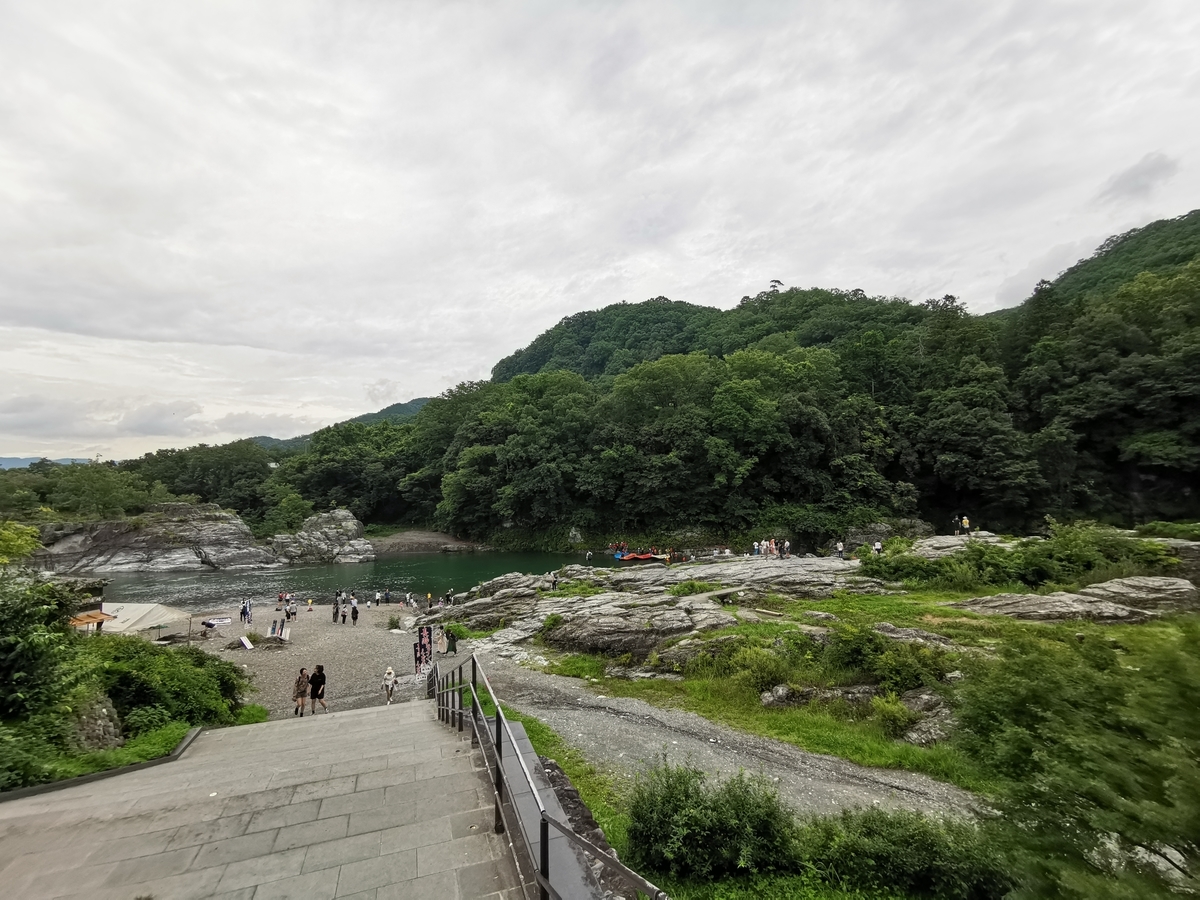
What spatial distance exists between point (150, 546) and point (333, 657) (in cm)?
4984

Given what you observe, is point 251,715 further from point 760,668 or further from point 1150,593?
point 1150,593

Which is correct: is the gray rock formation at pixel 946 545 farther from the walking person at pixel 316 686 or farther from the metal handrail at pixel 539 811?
the walking person at pixel 316 686

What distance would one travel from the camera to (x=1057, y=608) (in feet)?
48.4

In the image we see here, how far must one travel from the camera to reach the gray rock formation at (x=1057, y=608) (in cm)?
1401

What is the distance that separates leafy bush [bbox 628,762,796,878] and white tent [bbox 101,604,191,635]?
74.7ft

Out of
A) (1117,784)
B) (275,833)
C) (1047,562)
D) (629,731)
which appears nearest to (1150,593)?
(1047,562)

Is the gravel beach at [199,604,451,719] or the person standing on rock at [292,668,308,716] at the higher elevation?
the person standing on rock at [292,668,308,716]

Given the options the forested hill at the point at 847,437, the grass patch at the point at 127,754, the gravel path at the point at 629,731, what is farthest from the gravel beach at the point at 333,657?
the forested hill at the point at 847,437

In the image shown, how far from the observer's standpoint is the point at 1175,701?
3254 millimetres

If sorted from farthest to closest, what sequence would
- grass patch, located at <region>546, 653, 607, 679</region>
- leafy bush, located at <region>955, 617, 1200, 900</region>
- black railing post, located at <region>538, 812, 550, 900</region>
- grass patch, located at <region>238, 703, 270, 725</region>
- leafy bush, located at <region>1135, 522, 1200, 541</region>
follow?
leafy bush, located at <region>1135, 522, 1200, 541</region> → grass patch, located at <region>546, 653, 607, 679</region> → grass patch, located at <region>238, 703, 270, 725</region> → black railing post, located at <region>538, 812, 550, 900</region> → leafy bush, located at <region>955, 617, 1200, 900</region>

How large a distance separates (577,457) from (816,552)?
26.1m

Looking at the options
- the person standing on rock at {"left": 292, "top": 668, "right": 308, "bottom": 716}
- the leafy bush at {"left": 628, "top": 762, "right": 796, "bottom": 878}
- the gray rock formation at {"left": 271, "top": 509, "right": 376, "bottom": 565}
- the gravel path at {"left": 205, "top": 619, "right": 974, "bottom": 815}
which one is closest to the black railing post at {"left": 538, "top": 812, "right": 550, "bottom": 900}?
the leafy bush at {"left": 628, "top": 762, "right": 796, "bottom": 878}

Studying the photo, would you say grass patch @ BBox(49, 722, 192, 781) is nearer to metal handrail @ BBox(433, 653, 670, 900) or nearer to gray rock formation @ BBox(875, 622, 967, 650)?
metal handrail @ BBox(433, 653, 670, 900)

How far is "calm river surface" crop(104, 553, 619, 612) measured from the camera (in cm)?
3866
